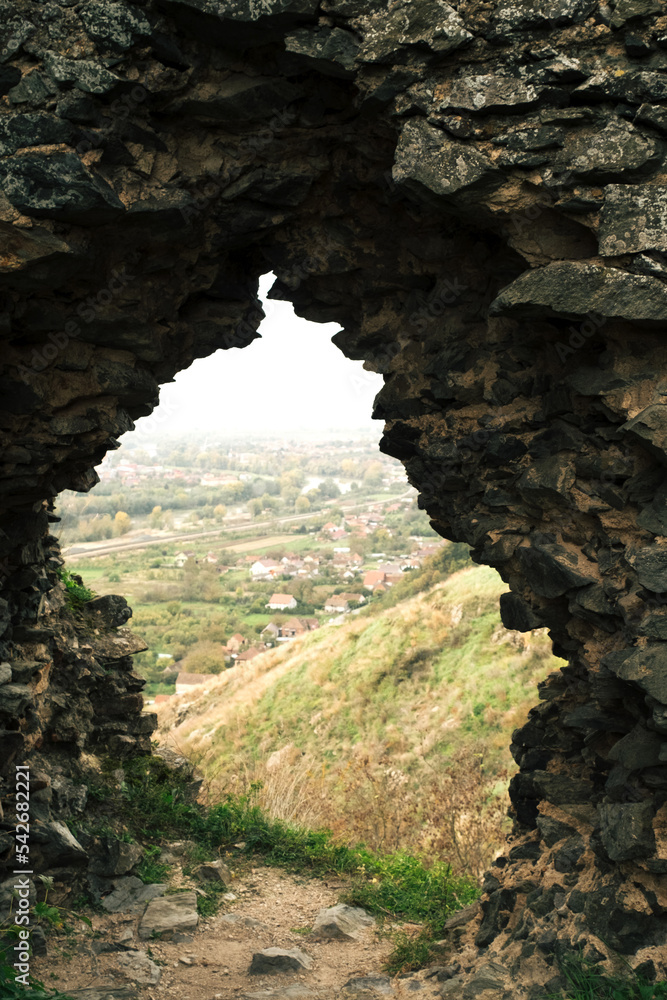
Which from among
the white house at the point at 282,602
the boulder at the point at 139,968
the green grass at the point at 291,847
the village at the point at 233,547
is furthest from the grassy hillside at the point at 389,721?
the white house at the point at 282,602

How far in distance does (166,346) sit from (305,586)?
37877mm

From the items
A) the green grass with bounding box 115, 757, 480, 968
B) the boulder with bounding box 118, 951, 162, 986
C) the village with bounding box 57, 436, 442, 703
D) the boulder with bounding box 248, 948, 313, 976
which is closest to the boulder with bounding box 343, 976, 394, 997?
the boulder with bounding box 248, 948, 313, 976

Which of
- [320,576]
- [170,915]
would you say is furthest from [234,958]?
[320,576]

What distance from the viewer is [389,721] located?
16531mm

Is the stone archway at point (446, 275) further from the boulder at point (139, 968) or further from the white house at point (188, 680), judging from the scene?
the white house at point (188, 680)

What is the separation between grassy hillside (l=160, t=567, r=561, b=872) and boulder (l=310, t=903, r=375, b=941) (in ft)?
4.45

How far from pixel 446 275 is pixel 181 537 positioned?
50.5 meters

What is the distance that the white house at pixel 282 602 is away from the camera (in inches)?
1564

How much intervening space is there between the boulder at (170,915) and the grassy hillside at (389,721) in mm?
1983

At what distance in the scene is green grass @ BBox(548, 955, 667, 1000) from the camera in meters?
3.59

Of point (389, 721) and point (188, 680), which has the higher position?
point (389, 721)

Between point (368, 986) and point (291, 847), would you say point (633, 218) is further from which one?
point (291, 847)

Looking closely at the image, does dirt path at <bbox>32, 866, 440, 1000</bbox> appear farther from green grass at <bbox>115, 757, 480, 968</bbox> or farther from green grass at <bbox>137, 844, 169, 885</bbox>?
green grass at <bbox>115, 757, 480, 968</bbox>

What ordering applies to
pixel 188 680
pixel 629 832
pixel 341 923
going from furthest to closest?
pixel 188 680 → pixel 341 923 → pixel 629 832
